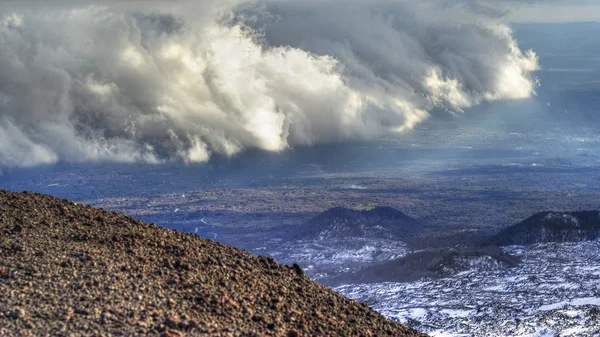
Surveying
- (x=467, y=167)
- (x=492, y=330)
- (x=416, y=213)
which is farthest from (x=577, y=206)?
(x=492, y=330)

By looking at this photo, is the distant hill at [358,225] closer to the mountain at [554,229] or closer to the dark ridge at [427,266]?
the mountain at [554,229]

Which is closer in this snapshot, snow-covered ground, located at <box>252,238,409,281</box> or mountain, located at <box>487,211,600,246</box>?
snow-covered ground, located at <box>252,238,409,281</box>

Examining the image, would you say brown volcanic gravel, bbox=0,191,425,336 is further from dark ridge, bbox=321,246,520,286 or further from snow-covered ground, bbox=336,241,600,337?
dark ridge, bbox=321,246,520,286

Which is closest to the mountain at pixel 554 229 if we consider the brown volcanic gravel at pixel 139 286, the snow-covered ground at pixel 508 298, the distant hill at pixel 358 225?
the snow-covered ground at pixel 508 298

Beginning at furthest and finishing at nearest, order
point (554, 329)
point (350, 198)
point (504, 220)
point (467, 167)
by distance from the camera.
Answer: point (467, 167)
point (350, 198)
point (504, 220)
point (554, 329)

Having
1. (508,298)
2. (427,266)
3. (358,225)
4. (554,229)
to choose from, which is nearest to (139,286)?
A: (508,298)

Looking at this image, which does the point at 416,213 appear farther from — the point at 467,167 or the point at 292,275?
the point at 292,275

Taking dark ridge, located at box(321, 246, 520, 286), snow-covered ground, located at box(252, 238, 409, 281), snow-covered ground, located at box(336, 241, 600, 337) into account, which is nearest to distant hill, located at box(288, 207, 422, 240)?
snow-covered ground, located at box(252, 238, 409, 281)
